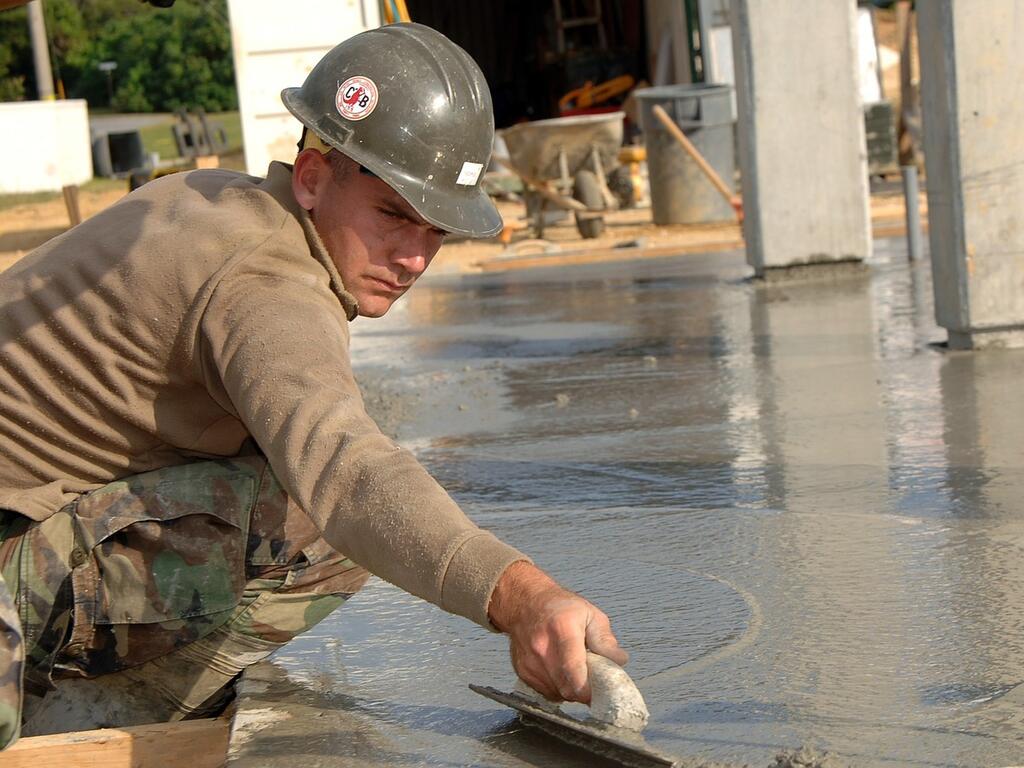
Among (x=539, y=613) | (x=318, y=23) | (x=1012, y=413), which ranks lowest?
(x=1012, y=413)

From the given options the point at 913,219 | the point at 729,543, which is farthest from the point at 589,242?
the point at 729,543

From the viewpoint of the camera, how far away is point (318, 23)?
16422mm

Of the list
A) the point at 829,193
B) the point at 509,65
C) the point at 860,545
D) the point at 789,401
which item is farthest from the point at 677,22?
the point at 860,545

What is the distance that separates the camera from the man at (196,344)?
8.80 feet

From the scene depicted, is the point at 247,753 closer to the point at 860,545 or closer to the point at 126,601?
the point at 126,601

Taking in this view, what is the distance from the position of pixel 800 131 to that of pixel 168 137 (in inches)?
1275

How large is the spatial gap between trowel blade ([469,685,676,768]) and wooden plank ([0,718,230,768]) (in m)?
0.56

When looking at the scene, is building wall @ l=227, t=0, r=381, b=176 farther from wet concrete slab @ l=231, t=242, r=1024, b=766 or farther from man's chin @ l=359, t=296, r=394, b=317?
man's chin @ l=359, t=296, r=394, b=317

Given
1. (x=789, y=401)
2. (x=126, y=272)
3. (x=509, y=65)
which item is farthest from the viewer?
(x=509, y=65)

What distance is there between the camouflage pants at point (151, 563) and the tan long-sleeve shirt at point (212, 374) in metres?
0.08

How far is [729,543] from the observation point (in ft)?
12.4

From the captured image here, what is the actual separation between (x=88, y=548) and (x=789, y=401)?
11.6 feet

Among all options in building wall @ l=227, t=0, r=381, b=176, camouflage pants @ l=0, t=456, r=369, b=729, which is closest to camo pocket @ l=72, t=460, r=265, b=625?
camouflage pants @ l=0, t=456, r=369, b=729

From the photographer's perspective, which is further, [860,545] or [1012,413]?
[1012,413]
